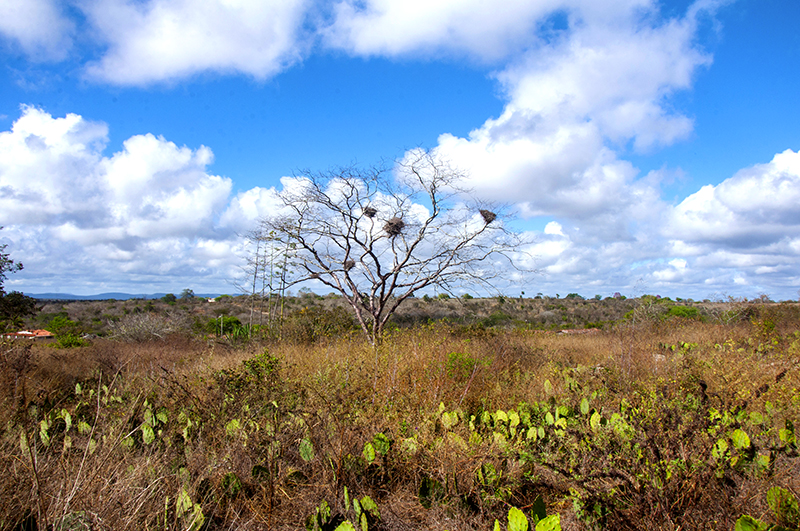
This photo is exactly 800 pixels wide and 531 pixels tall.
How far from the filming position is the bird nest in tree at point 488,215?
40.7 ft

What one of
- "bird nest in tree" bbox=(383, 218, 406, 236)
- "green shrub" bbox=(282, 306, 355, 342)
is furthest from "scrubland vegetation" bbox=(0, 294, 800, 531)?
"bird nest in tree" bbox=(383, 218, 406, 236)

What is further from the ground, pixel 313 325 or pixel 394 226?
pixel 394 226

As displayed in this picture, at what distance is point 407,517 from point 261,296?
11.6 m

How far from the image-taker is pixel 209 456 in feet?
12.1

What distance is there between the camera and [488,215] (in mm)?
12430

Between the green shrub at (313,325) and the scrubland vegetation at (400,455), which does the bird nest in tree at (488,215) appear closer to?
the green shrub at (313,325)

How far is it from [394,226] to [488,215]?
271 cm

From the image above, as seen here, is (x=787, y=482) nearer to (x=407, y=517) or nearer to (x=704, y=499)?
(x=704, y=499)

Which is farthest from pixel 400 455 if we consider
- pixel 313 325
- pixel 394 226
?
pixel 313 325

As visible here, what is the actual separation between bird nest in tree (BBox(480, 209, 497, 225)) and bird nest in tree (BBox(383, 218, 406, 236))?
229 centimetres

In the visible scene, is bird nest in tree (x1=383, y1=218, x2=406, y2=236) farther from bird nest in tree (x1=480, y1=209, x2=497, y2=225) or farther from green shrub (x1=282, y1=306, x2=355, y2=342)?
green shrub (x1=282, y1=306, x2=355, y2=342)

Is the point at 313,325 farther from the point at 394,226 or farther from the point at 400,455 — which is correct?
the point at 400,455

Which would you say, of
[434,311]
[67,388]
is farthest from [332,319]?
[434,311]

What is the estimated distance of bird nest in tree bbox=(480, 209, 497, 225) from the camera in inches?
488
